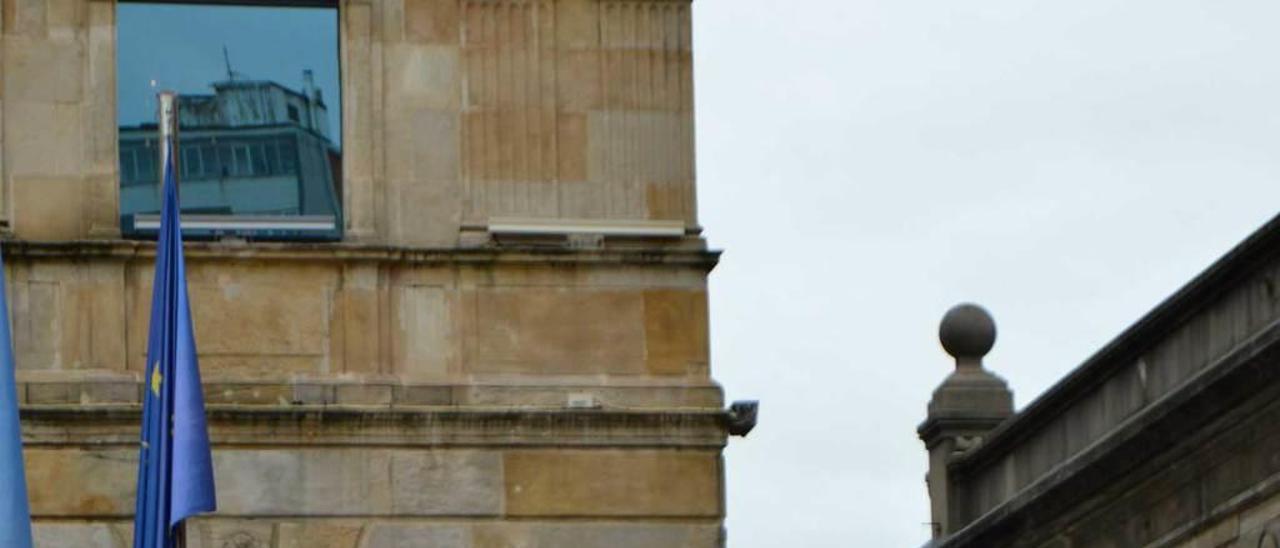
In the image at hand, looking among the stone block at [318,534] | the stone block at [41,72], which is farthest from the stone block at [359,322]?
the stone block at [41,72]

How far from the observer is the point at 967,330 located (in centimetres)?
3759

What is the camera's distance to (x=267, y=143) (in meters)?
38.3

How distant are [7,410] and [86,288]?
225cm

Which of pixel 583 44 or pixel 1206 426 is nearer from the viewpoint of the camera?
pixel 1206 426

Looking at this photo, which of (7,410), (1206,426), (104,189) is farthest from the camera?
(104,189)

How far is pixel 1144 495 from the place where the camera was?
3381 centimetres

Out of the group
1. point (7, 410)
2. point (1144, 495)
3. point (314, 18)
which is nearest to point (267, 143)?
point (314, 18)

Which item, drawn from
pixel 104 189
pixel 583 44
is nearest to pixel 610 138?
pixel 583 44

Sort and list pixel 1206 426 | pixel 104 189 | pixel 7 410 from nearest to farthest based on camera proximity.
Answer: pixel 1206 426
pixel 7 410
pixel 104 189

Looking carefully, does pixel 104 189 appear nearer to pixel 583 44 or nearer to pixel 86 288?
pixel 86 288

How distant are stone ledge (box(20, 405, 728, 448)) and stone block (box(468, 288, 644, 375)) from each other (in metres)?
0.39

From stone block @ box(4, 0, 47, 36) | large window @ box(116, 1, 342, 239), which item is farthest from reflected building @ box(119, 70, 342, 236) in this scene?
stone block @ box(4, 0, 47, 36)

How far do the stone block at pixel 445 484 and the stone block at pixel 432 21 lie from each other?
2895 mm

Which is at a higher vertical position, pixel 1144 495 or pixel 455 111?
pixel 455 111
